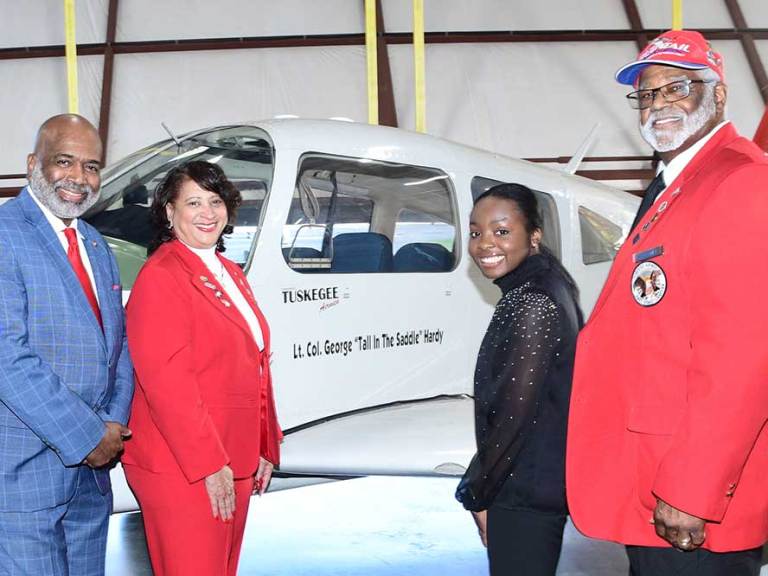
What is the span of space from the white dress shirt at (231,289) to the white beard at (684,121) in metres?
1.43

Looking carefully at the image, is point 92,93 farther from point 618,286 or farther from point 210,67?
point 618,286

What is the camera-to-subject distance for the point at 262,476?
10.3 feet

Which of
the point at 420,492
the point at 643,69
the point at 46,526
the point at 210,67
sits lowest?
the point at 420,492

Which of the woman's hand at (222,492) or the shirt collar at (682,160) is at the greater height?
the shirt collar at (682,160)

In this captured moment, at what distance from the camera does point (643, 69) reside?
2.29 meters

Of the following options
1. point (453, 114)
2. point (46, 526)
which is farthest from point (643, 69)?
point (453, 114)

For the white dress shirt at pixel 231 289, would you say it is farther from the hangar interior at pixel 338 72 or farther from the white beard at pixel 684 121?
the hangar interior at pixel 338 72

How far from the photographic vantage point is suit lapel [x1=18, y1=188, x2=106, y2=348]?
8.91ft

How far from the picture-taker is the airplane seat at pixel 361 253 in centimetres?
457

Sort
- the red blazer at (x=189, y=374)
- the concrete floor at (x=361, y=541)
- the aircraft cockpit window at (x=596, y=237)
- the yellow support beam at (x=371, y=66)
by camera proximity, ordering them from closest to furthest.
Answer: the red blazer at (x=189, y=374) → the concrete floor at (x=361, y=541) → the aircraft cockpit window at (x=596, y=237) → the yellow support beam at (x=371, y=66)

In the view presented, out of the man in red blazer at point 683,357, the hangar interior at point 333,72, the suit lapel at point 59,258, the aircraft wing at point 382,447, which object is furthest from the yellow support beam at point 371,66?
the man in red blazer at point 683,357

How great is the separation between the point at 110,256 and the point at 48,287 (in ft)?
1.33

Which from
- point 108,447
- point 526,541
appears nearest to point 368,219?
point 108,447

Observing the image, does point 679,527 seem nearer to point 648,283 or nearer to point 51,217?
point 648,283
